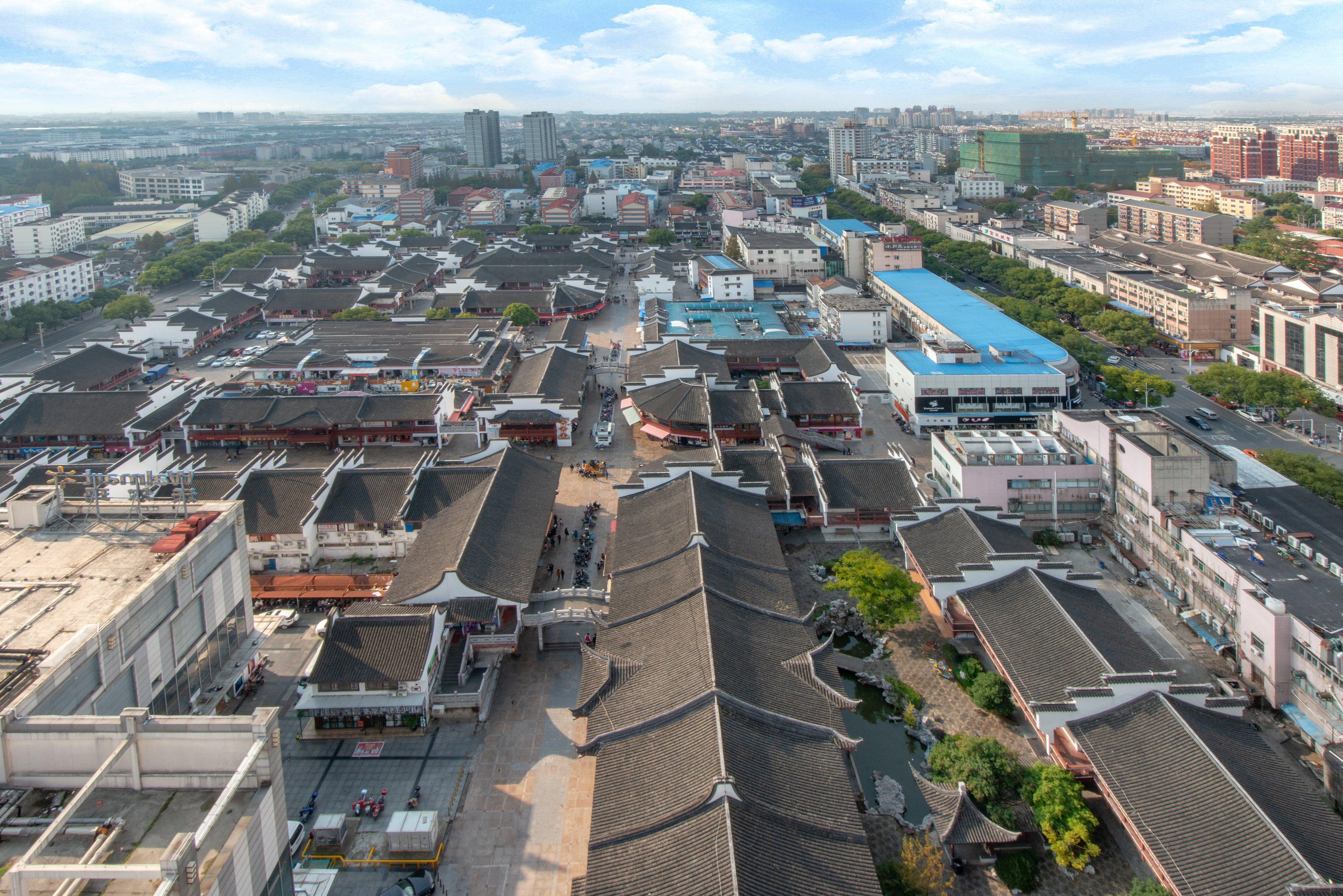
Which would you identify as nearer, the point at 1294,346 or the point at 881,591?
the point at 881,591

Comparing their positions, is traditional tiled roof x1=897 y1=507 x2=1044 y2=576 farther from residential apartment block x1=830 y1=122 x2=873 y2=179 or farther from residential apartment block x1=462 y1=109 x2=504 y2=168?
residential apartment block x1=462 y1=109 x2=504 y2=168

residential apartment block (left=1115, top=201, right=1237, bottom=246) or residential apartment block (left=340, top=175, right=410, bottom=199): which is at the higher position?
residential apartment block (left=340, top=175, right=410, bottom=199)

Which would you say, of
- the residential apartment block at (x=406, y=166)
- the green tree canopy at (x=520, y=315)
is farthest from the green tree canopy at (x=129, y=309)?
the residential apartment block at (x=406, y=166)

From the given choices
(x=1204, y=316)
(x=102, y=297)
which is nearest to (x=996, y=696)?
(x=1204, y=316)


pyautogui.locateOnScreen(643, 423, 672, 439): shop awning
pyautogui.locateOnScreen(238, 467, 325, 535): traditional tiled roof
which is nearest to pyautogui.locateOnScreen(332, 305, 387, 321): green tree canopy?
pyautogui.locateOnScreen(643, 423, 672, 439): shop awning

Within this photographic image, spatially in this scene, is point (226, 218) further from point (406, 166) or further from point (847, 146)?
point (847, 146)
